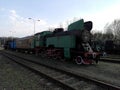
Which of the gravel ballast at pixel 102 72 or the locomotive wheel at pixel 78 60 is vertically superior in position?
the locomotive wheel at pixel 78 60

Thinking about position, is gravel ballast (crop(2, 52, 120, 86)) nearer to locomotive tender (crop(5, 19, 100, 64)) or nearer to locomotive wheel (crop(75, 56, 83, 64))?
locomotive wheel (crop(75, 56, 83, 64))

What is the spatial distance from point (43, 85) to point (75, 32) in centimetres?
782

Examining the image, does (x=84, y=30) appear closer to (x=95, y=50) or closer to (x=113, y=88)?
(x=95, y=50)

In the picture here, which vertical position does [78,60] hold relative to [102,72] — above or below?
above

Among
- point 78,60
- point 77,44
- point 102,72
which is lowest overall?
point 102,72

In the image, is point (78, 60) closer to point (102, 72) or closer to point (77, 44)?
point (77, 44)

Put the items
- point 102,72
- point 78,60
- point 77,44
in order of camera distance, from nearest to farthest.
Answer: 1. point 102,72
2. point 78,60
3. point 77,44

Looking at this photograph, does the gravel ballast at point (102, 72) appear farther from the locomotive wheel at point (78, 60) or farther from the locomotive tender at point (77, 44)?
the locomotive tender at point (77, 44)

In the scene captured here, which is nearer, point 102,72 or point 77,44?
point 102,72

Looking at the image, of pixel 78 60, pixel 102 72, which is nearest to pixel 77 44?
pixel 78 60

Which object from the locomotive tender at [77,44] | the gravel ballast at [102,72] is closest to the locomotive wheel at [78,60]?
the locomotive tender at [77,44]

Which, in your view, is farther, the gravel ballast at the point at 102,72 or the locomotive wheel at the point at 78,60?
the locomotive wheel at the point at 78,60

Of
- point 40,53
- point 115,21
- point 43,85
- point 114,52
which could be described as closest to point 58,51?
point 40,53

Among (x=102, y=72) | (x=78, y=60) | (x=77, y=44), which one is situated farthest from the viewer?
(x=77, y=44)
